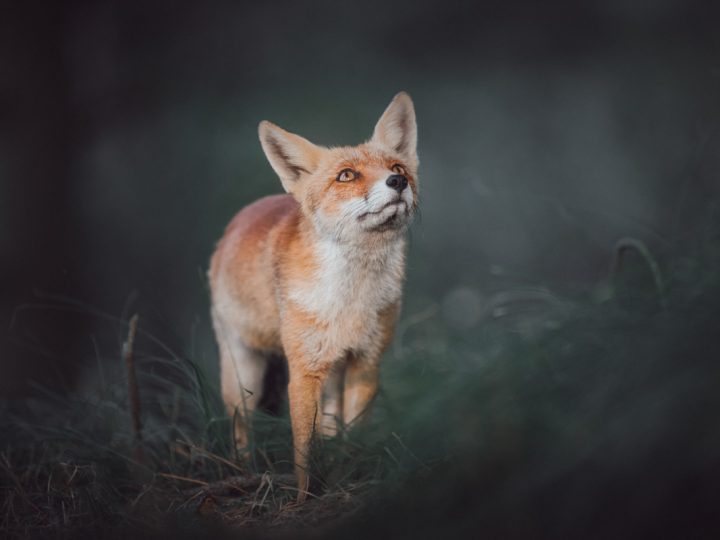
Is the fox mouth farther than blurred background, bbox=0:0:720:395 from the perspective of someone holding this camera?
No

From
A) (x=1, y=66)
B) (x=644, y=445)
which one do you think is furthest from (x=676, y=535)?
(x=1, y=66)

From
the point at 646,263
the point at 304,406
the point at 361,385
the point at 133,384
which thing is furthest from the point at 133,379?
the point at 646,263

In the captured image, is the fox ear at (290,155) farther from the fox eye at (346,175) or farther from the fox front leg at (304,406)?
the fox front leg at (304,406)

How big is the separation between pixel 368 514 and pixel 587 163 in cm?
410

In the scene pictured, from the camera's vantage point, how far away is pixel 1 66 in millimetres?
4223

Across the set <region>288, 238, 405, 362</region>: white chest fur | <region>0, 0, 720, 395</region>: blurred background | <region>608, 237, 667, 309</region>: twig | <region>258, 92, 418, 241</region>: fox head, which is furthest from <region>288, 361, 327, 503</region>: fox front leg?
<region>0, 0, 720, 395</region>: blurred background

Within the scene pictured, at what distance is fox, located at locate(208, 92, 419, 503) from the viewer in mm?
2455

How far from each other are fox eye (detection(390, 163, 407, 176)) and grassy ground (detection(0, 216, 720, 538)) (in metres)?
0.73

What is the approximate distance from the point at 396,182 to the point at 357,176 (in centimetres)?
18

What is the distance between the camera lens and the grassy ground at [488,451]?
5.08 feet

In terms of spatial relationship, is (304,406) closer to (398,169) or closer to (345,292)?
(345,292)

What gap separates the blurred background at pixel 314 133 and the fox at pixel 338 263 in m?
0.66

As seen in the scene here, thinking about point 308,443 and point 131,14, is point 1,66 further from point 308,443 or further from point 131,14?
point 308,443

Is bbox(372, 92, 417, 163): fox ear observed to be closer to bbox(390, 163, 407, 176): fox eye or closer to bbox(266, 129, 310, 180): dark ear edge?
bbox(390, 163, 407, 176): fox eye
